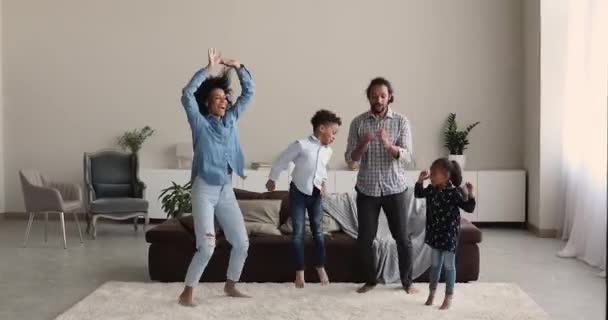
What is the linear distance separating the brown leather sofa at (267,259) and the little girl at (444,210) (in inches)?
30.0

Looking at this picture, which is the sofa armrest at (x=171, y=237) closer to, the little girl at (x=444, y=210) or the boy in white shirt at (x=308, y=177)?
the boy in white shirt at (x=308, y=177)

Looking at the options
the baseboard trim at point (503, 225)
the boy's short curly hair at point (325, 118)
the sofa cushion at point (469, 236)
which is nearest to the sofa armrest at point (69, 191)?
the boy's short curly hair at point (325, 118)

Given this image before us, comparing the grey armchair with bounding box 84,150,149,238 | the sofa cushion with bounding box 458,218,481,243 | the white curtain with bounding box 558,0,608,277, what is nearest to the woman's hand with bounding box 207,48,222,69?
the sofa cushion with bounding box 458,218,481,243

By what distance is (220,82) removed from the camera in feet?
15.8

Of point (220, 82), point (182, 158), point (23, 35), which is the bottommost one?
point (182, 158)

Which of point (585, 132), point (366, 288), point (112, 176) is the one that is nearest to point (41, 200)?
point (112, 176)

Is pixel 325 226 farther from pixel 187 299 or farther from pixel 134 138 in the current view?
pixel 134 138

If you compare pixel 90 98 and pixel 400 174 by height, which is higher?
pixel 90 98

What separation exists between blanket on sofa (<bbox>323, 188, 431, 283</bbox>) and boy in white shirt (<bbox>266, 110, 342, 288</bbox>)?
52 cm

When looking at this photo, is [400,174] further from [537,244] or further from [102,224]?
[102,224]

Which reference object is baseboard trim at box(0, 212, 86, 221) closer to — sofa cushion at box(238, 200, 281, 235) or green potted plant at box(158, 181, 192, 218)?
green potted plant at box(158, 181, 192, 218)

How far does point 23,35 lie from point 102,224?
A: 2646 millimetres

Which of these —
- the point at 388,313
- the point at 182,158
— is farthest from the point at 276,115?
the point at 388,313

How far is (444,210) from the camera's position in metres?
4.76
